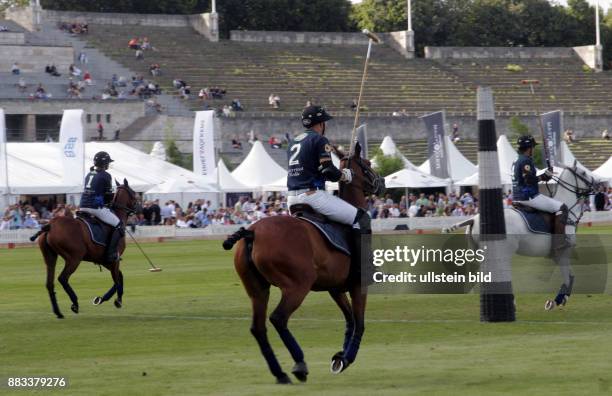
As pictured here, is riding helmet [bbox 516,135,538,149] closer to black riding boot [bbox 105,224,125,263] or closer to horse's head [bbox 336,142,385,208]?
horse's head [bbox 336,142,385,208]

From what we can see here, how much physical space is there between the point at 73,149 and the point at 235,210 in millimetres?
9189

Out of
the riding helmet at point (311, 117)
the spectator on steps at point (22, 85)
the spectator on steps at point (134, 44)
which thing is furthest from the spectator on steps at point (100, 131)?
the riding helmet at point (311, 117)

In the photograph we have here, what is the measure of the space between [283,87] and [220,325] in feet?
225

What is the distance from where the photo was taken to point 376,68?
95.8m

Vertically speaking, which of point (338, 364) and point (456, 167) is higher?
point (338, 364)

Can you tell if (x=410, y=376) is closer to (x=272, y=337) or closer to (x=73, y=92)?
(x=272, y=337)

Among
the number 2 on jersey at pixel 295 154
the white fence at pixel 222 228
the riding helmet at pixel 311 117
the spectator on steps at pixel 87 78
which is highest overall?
the spectator on steps at pixel 87 78

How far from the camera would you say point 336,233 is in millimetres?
14820

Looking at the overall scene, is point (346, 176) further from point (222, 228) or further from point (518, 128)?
point (518, 128)

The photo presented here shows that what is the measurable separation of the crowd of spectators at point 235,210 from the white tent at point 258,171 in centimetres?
87

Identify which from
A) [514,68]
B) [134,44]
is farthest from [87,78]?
[514,68]

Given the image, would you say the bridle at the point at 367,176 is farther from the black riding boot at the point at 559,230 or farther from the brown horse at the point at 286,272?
the black riding boot at the point at 559,230

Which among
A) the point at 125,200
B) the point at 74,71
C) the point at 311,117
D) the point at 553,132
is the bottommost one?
the point at 553,132

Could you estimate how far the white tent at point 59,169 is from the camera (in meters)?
51.7
